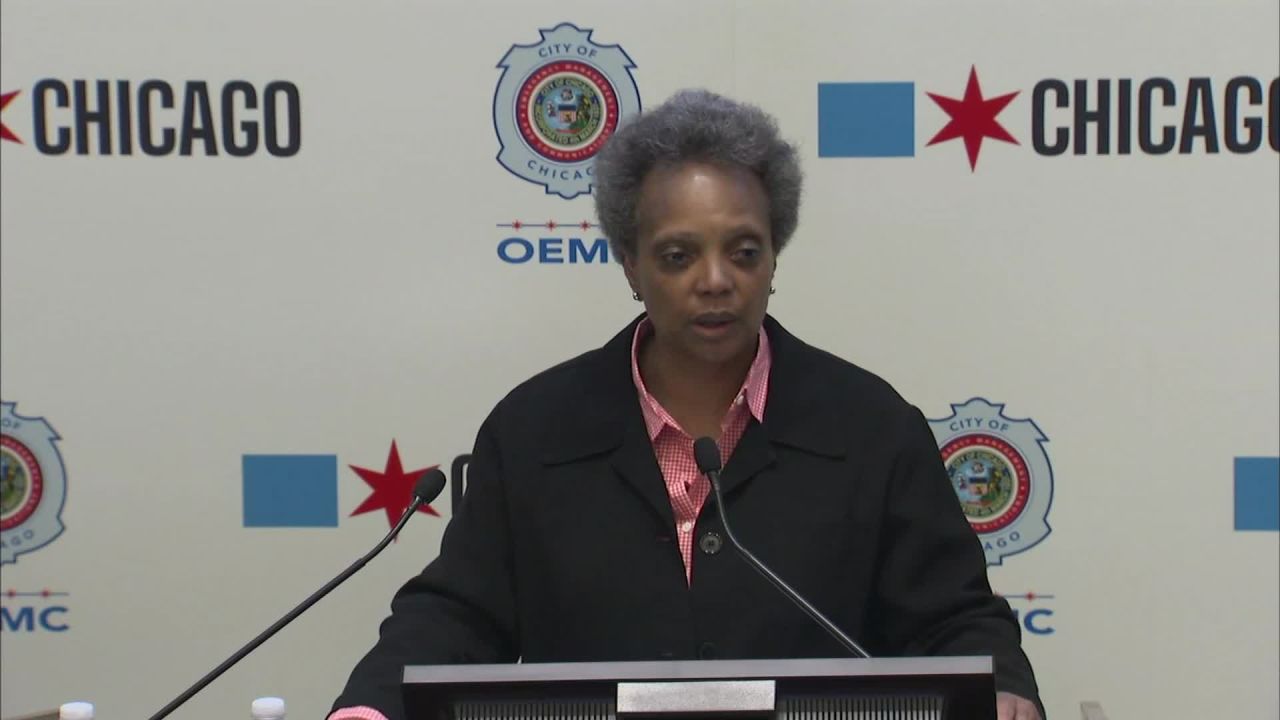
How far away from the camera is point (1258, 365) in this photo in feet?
7.89

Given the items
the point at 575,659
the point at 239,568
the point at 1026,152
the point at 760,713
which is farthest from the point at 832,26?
the point at 760,713

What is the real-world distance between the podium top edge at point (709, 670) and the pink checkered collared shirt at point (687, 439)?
541mm

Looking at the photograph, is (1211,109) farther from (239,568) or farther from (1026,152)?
(239,568)

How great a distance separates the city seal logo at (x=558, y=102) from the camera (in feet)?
8.05

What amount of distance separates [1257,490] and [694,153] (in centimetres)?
133

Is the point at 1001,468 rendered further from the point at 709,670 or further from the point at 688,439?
the point at 709,670

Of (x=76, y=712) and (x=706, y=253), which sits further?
(x=706, y=253)

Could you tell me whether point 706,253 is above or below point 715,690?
above

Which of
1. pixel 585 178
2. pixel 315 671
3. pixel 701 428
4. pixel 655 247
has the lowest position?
pixel 315 671

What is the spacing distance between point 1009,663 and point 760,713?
55 centimetres

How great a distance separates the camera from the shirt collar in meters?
1.73

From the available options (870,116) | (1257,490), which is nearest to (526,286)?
(870,116)

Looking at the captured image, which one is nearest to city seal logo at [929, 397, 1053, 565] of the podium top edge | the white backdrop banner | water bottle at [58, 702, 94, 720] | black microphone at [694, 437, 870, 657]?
the white backdrop banner

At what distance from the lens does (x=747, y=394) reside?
5.69ft
